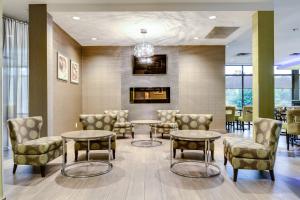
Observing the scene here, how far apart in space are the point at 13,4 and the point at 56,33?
105cm

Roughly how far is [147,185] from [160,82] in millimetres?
5079

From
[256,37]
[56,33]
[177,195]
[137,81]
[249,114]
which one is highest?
[56,33]

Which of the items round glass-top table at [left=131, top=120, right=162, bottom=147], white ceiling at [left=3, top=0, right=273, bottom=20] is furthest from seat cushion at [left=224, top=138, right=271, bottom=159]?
white ceiling at [left=3, top=0, right=273, bottom=20]

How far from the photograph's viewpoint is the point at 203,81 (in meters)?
7.91

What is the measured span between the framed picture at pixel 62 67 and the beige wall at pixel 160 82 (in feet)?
5.42

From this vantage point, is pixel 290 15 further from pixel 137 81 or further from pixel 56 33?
pixel 56 33

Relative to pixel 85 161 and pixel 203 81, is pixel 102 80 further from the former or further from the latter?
pixel 85 161

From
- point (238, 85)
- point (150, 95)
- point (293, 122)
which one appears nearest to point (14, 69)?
point (150, 95)

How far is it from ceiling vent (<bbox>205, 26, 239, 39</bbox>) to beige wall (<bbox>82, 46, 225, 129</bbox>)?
3.93 ft

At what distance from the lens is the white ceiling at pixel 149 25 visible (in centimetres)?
503

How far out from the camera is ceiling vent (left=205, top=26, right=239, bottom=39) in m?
5.98

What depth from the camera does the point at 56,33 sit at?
558 centimetres

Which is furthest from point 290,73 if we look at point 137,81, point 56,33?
point 56,33

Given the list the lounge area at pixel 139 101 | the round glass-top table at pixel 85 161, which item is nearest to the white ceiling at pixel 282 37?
the lounge area at pixel 139 101
